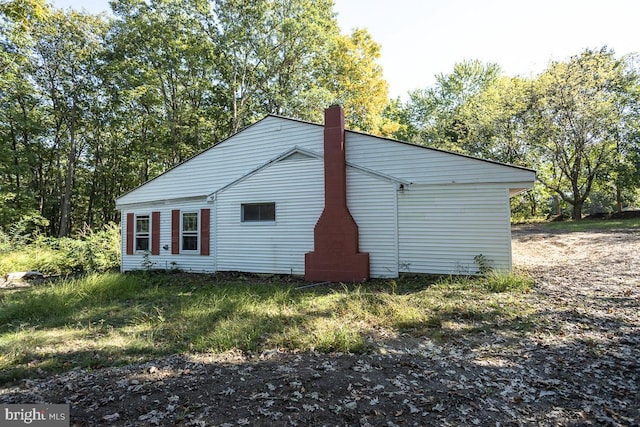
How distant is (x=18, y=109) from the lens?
65.2ft

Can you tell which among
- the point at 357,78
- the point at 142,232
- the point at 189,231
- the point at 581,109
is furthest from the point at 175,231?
the point at 581,109

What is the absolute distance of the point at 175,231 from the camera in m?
12.0

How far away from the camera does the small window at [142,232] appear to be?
41.6ft

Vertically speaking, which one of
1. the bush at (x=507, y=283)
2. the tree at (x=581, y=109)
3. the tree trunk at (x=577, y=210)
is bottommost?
the bush at (x=507, y=283)

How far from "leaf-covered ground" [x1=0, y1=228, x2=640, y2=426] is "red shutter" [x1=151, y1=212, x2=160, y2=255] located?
9.14m

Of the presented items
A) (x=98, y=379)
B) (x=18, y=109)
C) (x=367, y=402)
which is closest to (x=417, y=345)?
(x=367, y=402)

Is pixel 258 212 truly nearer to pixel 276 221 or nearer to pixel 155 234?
pixel 276 221

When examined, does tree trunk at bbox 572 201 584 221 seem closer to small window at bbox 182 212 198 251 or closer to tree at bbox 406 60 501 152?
tree at bbox 406 60 501 152

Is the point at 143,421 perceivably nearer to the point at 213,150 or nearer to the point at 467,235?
the point at 467,235

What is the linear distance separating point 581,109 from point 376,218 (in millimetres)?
19506

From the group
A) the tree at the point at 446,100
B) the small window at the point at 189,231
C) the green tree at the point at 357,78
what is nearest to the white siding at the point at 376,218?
the small window at the point at 189,231

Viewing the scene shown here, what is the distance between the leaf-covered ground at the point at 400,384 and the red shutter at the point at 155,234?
914cm

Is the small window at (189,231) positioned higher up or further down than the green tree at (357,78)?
further down

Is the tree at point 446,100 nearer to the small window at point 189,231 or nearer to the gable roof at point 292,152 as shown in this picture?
the gable roof at point 292,152
